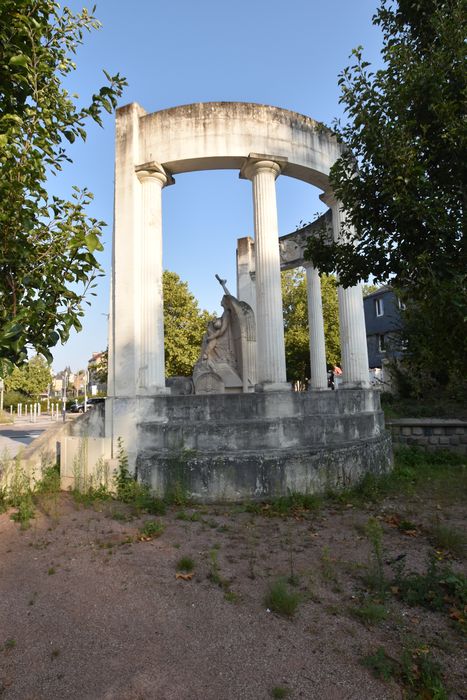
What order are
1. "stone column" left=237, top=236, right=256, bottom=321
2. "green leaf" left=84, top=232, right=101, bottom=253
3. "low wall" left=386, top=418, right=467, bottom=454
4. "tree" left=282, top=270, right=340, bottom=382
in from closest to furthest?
"green leaf" left=84, top=232, right=101, bottom=253 → "low wall" left=386, top=418, right=467, bottom=454 → "stone column" left=237, top=236, right=256, bottom=321 → "tree" left=282, top=270, right=340, bottom=382

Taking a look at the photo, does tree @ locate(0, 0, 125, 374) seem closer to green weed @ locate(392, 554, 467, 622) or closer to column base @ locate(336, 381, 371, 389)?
green weed @ locate(392, 554, 467, 622)

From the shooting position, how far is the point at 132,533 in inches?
228

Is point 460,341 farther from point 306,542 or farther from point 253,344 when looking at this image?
point 253,344

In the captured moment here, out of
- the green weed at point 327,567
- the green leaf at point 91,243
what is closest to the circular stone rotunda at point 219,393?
the green weed at point 327,567

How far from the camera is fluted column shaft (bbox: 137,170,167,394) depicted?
8.51m

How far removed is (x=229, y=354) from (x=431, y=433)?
246 inches

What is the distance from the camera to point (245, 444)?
754 cm

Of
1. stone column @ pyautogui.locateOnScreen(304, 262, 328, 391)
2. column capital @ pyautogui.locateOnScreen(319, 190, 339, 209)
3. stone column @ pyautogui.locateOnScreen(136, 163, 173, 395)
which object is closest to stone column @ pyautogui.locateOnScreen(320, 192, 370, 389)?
column capital @ pyautogui.locateOnScreen(319, 190, 339, 209)

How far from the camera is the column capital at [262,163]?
8.77m

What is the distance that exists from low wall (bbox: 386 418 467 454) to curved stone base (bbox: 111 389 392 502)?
434 centimetres

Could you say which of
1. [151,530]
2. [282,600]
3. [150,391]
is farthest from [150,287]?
[282,600]

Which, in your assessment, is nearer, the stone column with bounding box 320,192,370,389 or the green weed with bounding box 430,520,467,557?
the green weed with bounding box 430,520,467,557

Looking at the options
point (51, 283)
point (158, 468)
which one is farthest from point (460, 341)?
point (158, 468)

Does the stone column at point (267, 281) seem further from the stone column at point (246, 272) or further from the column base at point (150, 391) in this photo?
the stone column at point (246, 272)
